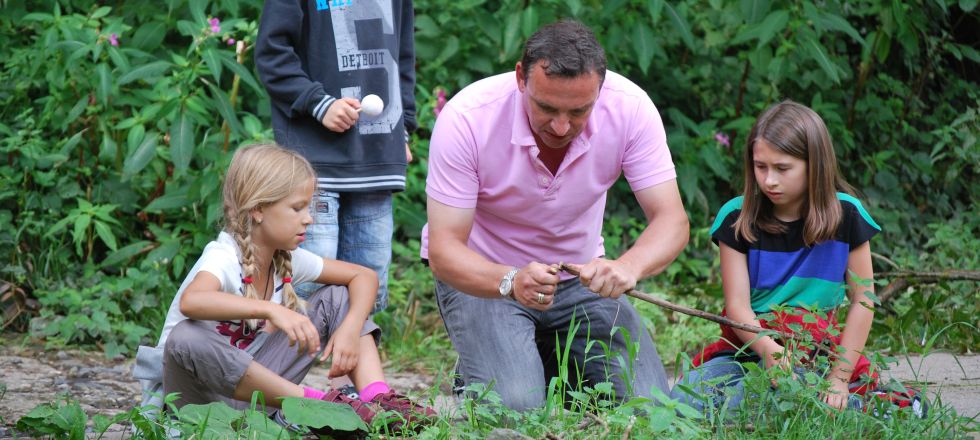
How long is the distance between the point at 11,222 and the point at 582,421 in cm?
343

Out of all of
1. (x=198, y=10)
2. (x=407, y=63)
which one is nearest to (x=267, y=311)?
(x=407, y=63)

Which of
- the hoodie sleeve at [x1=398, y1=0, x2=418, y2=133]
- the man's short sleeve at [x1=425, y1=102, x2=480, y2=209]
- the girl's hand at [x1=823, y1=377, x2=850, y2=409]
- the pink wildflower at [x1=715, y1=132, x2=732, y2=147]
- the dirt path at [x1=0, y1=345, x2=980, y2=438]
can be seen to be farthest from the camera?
the pink wildflower at [x1=715, y1=132, x2=732, y2=147]

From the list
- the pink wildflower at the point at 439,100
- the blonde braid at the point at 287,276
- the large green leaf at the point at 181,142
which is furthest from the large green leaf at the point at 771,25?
the blonde braid at the point at 287,276

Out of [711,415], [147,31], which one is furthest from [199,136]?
[711,415]

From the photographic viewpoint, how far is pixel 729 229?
3566 millimetres

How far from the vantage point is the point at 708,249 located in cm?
598

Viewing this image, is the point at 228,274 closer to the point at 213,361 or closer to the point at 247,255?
the point at 247,255

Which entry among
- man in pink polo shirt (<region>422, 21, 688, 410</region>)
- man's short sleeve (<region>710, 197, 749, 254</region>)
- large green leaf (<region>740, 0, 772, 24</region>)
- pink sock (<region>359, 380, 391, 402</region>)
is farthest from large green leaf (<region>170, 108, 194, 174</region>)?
large green leaf (<region>740, 0, 772, 24</region>)

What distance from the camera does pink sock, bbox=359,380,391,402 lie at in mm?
3100

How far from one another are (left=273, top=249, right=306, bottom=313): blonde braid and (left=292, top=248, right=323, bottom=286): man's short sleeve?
0.07 feet

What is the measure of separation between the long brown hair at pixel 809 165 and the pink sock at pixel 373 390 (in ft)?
4.03

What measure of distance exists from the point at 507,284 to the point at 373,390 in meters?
0.51

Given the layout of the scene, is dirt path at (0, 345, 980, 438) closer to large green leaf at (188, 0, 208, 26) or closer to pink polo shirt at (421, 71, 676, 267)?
pink polo shirt at (421, 71, 676, 267)

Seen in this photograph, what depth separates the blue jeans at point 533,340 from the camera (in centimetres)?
319
